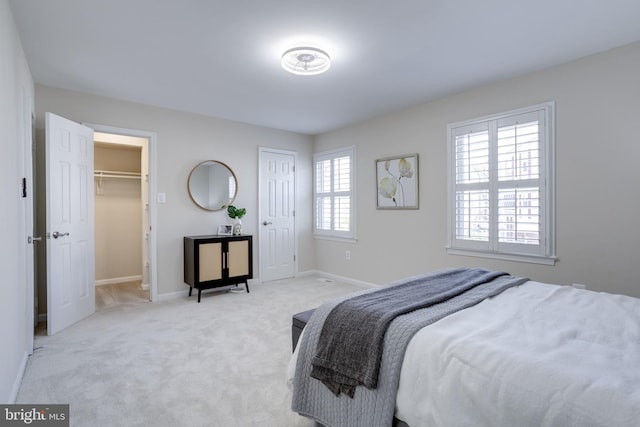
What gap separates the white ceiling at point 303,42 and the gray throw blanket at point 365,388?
185cm

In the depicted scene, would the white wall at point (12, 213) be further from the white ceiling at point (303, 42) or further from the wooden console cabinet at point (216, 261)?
the wooden console cabinet at point (216, 261)

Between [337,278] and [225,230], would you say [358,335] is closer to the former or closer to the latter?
[225,230]

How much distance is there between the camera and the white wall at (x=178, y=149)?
12.1ft

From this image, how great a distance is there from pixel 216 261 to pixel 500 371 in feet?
12.0

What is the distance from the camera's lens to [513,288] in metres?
2.10

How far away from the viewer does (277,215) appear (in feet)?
17.4

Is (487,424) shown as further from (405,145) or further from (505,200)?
(405,145)

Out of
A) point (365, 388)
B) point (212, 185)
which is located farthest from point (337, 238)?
point (365, 388)

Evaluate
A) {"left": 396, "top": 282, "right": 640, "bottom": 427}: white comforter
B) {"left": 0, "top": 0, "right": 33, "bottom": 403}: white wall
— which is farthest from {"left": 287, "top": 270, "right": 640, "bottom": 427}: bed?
{"left": 0, "top": 0, "right": 33, "bottom": 403}: white wall

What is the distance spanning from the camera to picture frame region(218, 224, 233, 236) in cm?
461

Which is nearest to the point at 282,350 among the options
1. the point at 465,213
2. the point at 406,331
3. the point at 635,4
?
the point at 406,331

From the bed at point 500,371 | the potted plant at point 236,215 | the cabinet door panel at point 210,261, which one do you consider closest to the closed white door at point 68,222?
the cabinet door panel at point 210,261

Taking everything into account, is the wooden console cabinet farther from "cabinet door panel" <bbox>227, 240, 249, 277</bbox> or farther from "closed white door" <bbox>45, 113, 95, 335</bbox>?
"closed white door" <bbox>45, 113, 95, 335</bbox>

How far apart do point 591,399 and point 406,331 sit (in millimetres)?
623
